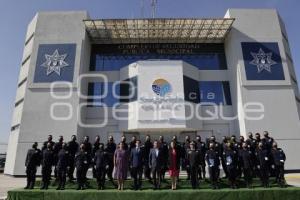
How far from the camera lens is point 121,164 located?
9828 mm

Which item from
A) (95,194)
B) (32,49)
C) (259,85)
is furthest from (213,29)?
(95,194)

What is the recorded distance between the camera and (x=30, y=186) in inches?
411

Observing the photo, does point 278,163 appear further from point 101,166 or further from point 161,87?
point 161,87

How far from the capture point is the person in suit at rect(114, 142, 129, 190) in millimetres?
9650

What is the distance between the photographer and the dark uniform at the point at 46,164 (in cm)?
1021

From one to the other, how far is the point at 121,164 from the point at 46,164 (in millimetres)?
3318

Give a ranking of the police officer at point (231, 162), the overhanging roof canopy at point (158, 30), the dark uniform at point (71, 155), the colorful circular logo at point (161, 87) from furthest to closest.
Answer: the overhanging roof canopy at point (158, 30) < the colorful circular logo at point (161, 87) < the dark uniform at point (71, 155) < the police officer at point (231, 162)

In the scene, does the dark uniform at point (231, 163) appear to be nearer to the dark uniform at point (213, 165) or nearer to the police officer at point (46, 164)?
the dark uniform at point (213, 165)

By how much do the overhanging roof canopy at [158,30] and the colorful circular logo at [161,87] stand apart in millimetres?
5096

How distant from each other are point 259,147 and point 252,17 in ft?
53.4

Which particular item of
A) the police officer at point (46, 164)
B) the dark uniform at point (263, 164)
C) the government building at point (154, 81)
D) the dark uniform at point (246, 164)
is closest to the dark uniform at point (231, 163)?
the dark uniform at point (246, 164)

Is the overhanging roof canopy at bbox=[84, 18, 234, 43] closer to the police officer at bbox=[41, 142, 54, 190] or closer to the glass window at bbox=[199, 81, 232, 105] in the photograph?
the glass window at bbox=[199, 81, 232, 105]

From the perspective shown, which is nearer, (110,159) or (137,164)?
(137,164)

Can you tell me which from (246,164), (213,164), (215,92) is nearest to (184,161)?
(213,164)
